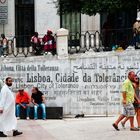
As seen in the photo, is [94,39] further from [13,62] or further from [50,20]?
[50,20]

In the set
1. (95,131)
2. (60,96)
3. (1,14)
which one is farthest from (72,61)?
(1,14)

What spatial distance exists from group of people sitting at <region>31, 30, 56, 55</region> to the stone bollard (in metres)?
0.60

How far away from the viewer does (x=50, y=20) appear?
3438 cm

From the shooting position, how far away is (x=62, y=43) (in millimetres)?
26234

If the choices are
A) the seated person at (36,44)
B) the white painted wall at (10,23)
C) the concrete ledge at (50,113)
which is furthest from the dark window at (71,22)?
the concrete ledge at (50,113)

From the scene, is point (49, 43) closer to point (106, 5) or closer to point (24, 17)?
point (106, 5)

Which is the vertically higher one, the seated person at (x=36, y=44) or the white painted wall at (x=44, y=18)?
the white painted wall at (x=44, y=18)

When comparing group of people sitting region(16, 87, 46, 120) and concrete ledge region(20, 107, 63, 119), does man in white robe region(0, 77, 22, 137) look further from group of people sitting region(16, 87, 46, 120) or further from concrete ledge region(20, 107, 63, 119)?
concrete ledge region(20, 107, 63, 119)

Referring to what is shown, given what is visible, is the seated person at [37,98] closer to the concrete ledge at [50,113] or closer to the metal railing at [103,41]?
the concrete ledge at [50,113]

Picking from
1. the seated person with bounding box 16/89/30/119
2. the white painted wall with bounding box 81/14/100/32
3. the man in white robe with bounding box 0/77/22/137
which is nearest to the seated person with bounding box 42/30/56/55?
the seated person with bounding box 16/89/30/119

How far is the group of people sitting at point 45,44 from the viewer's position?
26875 mm

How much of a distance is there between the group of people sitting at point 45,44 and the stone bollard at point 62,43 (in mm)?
602

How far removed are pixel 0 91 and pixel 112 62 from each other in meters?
7.65

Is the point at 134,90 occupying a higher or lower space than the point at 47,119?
higher
